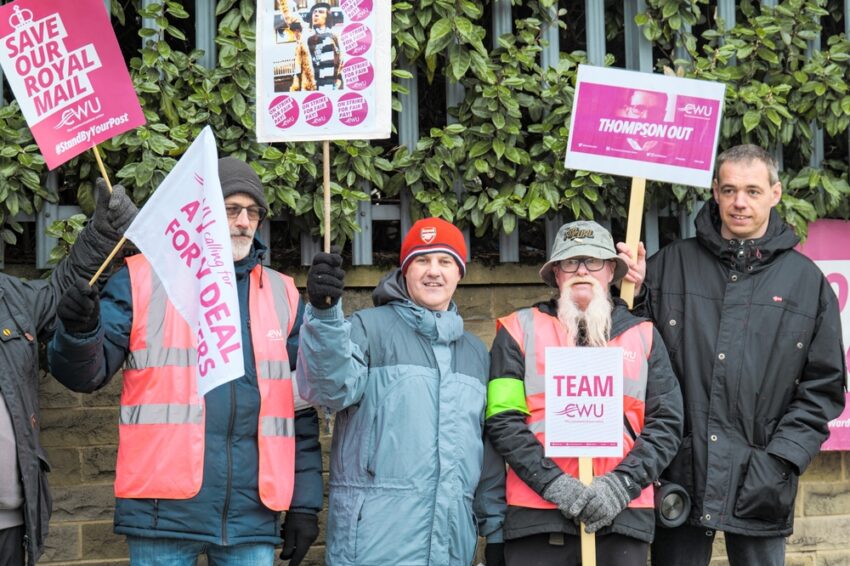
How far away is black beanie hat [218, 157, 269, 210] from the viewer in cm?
478

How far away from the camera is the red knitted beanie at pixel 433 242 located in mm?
4906

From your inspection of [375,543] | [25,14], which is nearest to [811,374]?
[375,543]

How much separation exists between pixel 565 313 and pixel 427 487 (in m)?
0.89

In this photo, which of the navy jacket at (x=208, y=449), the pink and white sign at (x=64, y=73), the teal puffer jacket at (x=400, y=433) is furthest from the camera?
the pink and white sign at (x=64, y=73)

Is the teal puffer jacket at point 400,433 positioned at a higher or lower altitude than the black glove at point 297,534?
higher

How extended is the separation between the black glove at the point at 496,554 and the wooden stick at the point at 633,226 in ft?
3.71

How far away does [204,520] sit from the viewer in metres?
4.48

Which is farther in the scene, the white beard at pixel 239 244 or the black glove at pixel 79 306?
the white beard at pixel 239 244

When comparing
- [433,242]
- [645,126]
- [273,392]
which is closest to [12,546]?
[273,392]

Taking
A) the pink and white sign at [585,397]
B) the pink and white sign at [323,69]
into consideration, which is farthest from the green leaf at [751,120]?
the pink and white sign at [323,69]

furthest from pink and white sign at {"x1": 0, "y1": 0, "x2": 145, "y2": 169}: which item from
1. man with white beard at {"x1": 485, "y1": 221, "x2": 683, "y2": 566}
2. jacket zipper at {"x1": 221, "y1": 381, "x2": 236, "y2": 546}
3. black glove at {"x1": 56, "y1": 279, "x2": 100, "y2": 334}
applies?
man with white beard at {"x1": 485, "y1": 221, "x2": 683, "y2": 566}

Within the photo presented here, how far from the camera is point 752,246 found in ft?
17.2

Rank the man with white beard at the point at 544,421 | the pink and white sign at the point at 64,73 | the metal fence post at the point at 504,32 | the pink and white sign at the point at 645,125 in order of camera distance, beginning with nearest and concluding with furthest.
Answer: the man with white beard at the point at 544,421 → the pink and white sign at the point at 64,73 → the pink and white sign at the point at 645,125 → the metal fence post at the point at 504,32

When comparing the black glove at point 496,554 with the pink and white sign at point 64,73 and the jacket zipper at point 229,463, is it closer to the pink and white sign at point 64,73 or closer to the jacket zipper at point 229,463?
the jacket zipper at point 229,463
